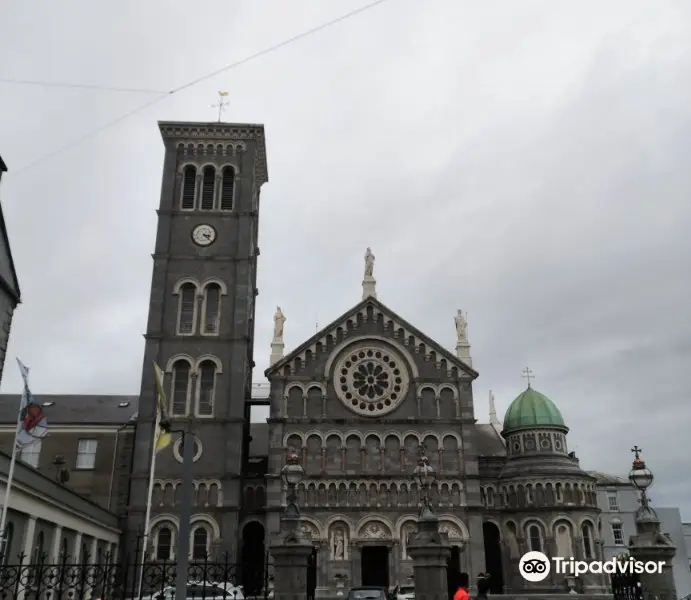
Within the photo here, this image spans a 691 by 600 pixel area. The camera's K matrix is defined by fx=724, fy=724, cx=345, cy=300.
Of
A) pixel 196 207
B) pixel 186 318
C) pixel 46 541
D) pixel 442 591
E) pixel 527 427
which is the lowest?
pixel 442 591

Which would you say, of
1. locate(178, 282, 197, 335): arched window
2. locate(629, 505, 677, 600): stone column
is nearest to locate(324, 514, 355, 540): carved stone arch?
locate(178, 282, 197, 335): arched window

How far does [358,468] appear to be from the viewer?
151ft

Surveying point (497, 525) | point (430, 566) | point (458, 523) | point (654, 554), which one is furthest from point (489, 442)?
point (654, 554)

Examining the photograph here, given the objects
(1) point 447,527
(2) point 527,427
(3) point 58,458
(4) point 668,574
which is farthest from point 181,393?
(4) point 668,574

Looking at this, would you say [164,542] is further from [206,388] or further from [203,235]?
[203,235]

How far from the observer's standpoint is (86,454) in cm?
5312

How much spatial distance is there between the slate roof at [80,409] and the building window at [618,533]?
4617cm

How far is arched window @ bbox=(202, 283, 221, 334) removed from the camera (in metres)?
49.4

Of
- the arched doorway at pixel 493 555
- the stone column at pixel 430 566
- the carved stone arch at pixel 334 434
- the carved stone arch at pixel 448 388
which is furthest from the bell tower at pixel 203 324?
the stone column at pixel 430 566

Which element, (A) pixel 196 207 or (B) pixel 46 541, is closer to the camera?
(B) pixel 46 541

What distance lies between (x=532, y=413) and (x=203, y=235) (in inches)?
1080

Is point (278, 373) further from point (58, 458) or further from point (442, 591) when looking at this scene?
point (442, 591)

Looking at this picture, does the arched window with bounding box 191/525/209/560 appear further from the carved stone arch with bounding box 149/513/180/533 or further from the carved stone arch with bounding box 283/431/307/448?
the carved stone arch with bounding box 283/431/307/448

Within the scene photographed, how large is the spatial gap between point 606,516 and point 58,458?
50.3 meters
